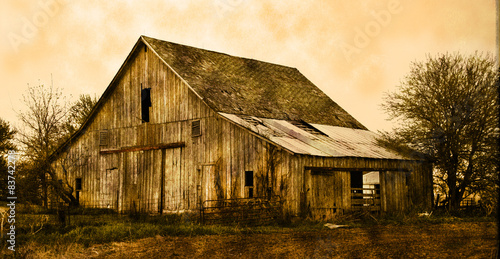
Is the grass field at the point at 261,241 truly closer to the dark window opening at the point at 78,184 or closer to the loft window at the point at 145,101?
the loft window at the point at 145,101

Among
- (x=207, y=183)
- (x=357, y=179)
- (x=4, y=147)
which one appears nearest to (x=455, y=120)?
(x=357, y=179)

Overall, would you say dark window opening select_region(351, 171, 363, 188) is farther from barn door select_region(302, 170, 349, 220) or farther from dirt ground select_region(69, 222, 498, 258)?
dirt ground select_region(69, 222, 498, 258)

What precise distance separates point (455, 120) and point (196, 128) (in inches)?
425

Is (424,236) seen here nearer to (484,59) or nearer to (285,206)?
(285,206)

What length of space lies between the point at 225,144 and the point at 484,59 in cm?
1100

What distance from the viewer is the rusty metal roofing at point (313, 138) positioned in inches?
783

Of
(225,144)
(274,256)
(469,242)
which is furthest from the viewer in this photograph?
(225,144)

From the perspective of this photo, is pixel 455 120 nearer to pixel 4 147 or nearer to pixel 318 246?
pixel 318 246

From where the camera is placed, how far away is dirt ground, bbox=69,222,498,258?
11.4 metres

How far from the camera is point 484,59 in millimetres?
21875

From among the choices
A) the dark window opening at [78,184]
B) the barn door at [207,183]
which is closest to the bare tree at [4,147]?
the dark window opening at [78,184]

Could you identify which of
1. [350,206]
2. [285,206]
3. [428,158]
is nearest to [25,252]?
[285,206]

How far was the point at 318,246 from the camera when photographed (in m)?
12.5

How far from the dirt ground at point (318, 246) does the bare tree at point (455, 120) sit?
737 centimetres
